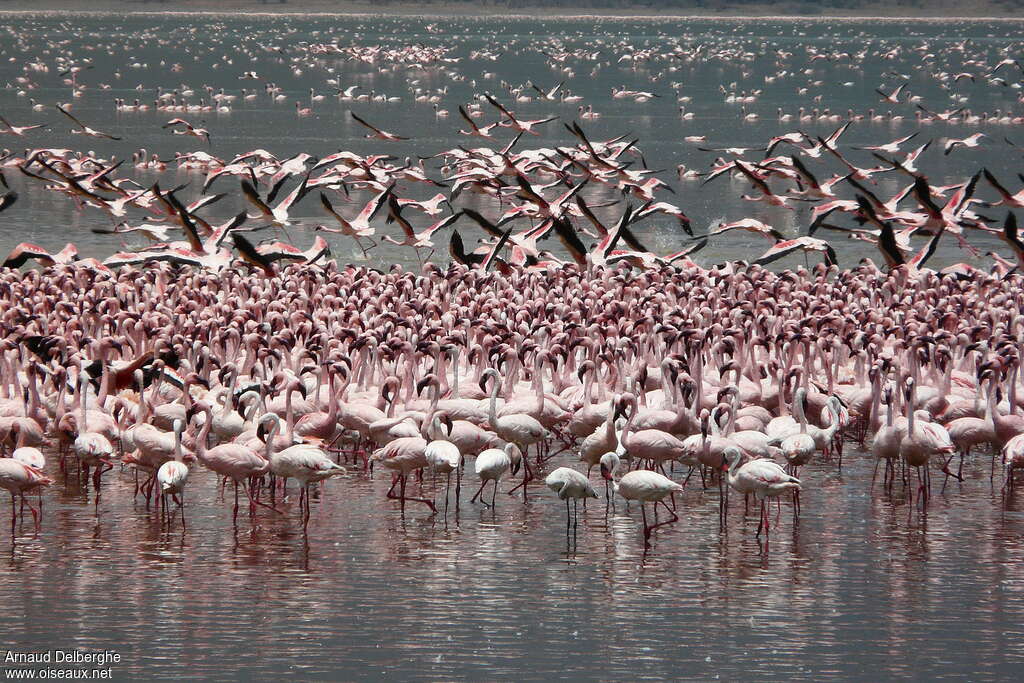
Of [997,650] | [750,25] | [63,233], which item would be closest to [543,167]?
[63,233]

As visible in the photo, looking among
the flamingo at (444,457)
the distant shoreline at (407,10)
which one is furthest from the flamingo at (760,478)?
the distant shoreline at (407,10)

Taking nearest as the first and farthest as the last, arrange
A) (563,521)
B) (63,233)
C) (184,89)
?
(563,521)
(63,233)
(184,89)

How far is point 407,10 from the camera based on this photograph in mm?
191375

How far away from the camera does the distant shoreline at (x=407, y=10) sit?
184875 millimetres

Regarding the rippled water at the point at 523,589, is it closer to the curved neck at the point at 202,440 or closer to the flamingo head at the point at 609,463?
the flamingo head at the point at 609,463

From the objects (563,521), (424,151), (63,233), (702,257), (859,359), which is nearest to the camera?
(563,521)

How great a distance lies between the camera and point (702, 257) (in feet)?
101

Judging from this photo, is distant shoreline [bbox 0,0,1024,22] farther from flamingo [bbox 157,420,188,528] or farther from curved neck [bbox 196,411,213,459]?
flamingo [bbox 157,420,188,528]

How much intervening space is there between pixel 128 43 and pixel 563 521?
117 m

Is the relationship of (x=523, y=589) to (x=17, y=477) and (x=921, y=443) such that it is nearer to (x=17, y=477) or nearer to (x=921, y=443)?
(x=17, y=477)

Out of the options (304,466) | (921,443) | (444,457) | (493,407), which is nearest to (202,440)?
(304,466)

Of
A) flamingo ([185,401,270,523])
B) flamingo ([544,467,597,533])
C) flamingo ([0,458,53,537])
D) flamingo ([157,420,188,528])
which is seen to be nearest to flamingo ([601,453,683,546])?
flamingo ([544,467,597,533])

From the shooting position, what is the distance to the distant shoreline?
18488 cm

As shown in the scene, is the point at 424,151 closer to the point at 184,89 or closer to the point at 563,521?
the point at 184,89
